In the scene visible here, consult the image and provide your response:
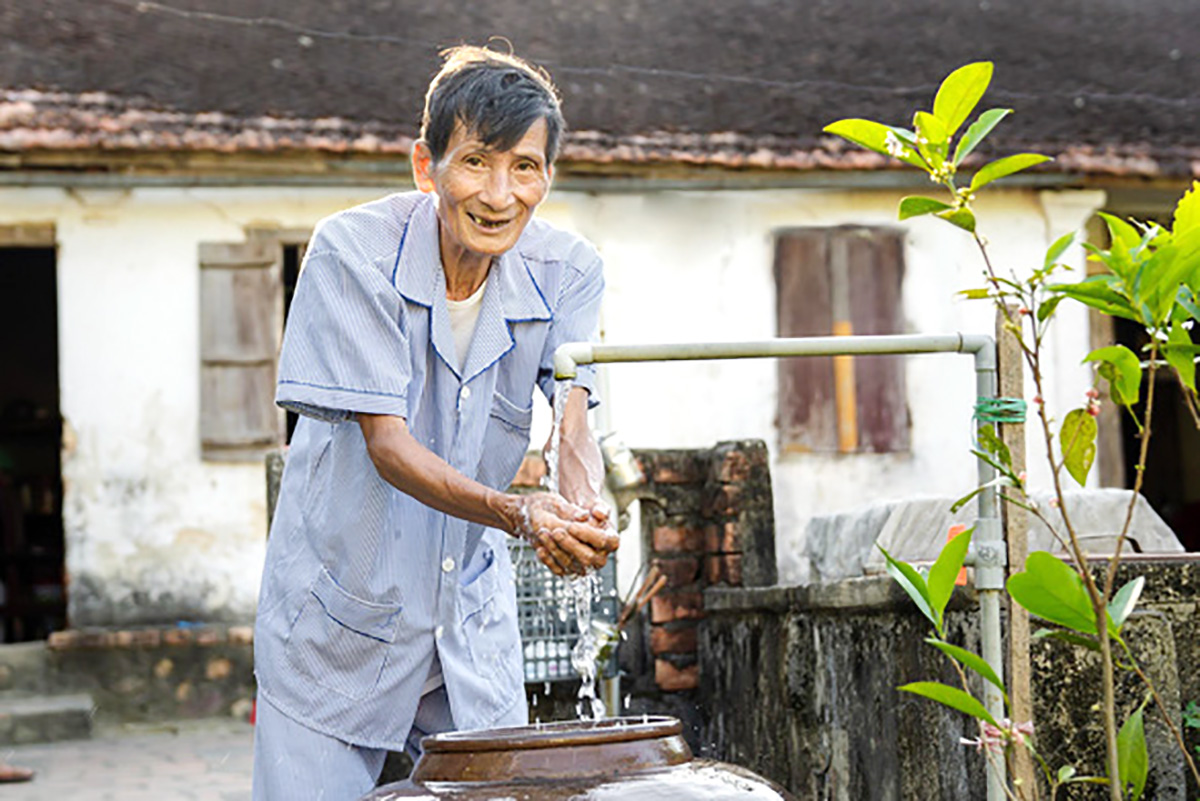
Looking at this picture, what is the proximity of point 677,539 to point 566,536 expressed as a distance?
3.64 metres

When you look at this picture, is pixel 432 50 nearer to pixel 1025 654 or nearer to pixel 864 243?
pixel 864 243

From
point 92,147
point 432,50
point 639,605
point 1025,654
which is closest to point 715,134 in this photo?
point 432,50

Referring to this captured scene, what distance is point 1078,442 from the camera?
2.65 meters

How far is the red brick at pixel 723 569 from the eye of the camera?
18.8ft

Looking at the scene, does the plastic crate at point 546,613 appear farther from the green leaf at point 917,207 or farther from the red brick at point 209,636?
the red brick at point 209,636

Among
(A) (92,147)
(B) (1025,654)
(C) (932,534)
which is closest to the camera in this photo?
(B) (1025,654)

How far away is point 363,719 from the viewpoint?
2764mm

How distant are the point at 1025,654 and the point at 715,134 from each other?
27.1 ft

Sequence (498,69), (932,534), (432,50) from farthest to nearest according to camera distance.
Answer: (432,50)
(932,534)
(498,69)

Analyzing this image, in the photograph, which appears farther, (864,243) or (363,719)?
(864,243)

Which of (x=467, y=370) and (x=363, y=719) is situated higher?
(x=467, y=370)

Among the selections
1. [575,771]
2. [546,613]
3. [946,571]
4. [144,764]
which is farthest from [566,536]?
[144,764]

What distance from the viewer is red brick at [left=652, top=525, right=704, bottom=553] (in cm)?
588

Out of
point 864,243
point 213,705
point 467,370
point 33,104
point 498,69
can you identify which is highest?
point 33,104
